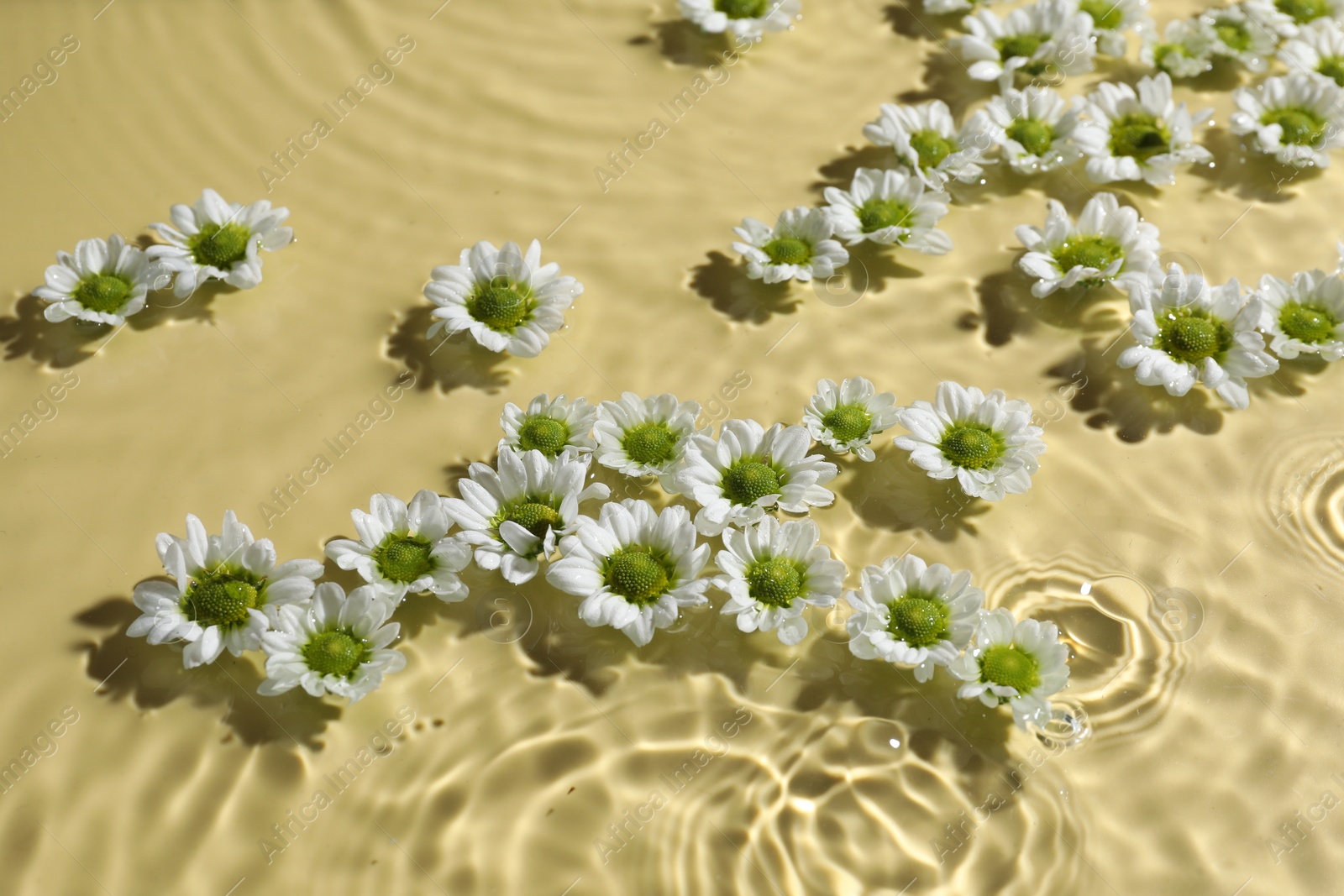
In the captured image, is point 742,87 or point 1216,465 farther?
point 742,87

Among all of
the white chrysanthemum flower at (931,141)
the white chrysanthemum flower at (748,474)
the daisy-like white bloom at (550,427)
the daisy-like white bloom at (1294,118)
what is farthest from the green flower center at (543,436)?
the daisy-like white bloom at (1294,118)

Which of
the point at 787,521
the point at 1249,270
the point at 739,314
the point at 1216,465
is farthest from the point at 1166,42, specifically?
the point at 787,521

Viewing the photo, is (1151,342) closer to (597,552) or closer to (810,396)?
(810,396)

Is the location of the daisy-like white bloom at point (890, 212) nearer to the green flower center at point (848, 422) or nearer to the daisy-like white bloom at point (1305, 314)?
the green flower center at point (848, 422)

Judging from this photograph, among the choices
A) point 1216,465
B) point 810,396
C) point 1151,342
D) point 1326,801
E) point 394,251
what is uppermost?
point 394,251

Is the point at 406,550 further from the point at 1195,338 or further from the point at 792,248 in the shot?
the point at 1195,338

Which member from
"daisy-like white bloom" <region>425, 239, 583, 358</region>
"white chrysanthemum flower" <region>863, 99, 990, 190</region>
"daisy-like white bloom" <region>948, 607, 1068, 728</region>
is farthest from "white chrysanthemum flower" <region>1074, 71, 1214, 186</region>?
"daisy-like white bloom" <region>425, 239, 583, 358</region>
